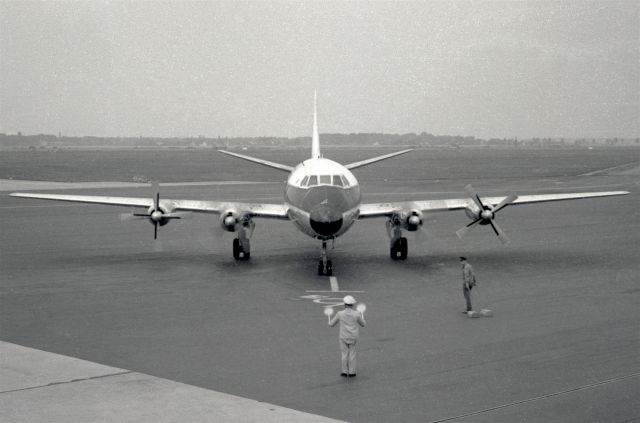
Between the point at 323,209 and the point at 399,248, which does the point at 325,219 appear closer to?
the point at 323,209

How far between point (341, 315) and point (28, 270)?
1843 centimetres

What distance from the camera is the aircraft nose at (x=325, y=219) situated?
2842cm

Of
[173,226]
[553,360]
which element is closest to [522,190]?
[173,226]

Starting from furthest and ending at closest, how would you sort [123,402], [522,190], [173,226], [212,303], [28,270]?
[522,190]
[173,226]
[28,270]
[212,303]
[123,402]

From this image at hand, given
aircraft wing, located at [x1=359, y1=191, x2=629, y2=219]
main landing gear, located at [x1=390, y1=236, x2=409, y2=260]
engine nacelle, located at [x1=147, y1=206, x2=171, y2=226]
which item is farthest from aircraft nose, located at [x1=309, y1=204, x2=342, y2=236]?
engine nacelle, located at [x1=147, y1=206, x2=171, y2=226]

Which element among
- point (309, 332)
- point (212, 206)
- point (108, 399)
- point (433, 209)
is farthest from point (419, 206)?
point (108, 399)

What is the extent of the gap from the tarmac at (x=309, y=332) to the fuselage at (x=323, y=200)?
1.89 meters

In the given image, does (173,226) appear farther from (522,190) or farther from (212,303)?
(522,190)

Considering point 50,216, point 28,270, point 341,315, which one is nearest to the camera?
point 341,315

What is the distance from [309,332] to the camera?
803 inches

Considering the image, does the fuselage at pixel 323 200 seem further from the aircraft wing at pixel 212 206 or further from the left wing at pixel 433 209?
the left wing at pixel 433 209

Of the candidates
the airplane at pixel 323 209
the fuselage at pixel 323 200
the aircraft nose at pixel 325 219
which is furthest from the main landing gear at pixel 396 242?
the aircraft nose at pixel 325 219

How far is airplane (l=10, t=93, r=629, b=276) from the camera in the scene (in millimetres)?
28984

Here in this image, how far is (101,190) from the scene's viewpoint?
72.2 m
